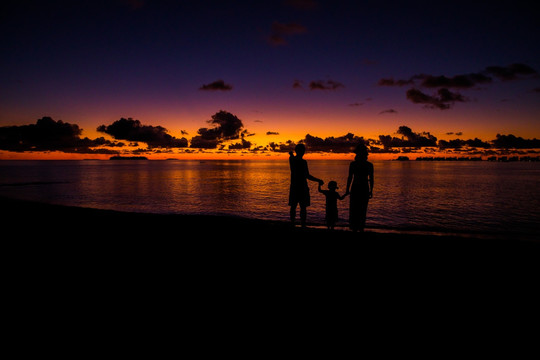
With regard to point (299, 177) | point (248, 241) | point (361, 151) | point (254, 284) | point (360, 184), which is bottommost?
point (248, 241)

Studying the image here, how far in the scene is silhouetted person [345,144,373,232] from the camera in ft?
29.6

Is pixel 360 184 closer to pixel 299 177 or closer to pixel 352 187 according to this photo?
pixel 352 187

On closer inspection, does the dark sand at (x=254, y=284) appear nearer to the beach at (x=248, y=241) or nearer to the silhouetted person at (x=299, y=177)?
the beach at (x=248, y=241)

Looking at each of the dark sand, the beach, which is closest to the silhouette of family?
the beach

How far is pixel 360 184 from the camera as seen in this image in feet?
30.1

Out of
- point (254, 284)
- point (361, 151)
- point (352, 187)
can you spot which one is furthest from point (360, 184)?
point (254, 284)

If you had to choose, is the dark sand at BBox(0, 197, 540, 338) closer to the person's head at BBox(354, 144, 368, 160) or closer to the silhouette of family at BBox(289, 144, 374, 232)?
the silhouette of family at BBox(289, 144, 374, 232)

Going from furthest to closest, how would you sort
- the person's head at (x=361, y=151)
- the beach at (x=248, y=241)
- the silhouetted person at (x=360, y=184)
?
the silhouetted person at (x=360, y=184), the person's head at (x=361, y=151), the beach at (x=248, y=241)

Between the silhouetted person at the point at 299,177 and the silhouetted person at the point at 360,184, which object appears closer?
the silhouetted person at the point at 360,184

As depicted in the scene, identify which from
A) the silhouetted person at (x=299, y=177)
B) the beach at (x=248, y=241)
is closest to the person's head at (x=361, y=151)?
the silhouetted person at (x=299, y=177)

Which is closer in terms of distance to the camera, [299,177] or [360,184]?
[360,184]

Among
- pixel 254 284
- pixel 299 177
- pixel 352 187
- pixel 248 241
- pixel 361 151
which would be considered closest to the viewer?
pixel 254 284

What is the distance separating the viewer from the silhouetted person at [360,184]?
29.6ft

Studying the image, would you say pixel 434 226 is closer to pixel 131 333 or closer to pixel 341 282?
pixel 341 282
